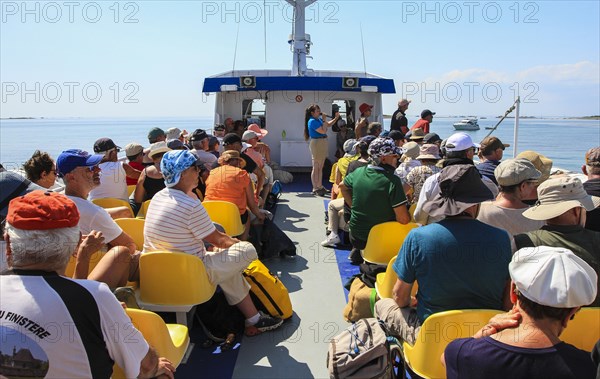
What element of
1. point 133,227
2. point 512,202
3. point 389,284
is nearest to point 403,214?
point 512,202

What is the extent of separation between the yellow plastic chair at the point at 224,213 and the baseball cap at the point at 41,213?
2639mm

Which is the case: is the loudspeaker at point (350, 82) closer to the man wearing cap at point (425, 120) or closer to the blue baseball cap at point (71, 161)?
the man wearing cap at point (425, 120)

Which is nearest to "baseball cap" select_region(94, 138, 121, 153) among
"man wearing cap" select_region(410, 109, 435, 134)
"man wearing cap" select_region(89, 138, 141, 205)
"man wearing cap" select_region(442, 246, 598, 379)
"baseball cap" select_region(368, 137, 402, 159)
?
"man wearing cap" select_region(89, 138, 141, 205)

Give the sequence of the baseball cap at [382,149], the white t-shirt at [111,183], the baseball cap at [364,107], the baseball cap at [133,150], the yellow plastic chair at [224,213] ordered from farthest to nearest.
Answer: the baseball cap at [364,107]
the baseball cap at [133,150]
the white t-shirt at [111,183]
the yellow plastic chair at [224,213]
the baseball cap at [382,149]

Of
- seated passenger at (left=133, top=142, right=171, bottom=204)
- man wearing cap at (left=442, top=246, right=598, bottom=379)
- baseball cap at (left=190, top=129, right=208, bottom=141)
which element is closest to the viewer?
man wearing cap at (left=442, top=246, right=598, bottom=379)

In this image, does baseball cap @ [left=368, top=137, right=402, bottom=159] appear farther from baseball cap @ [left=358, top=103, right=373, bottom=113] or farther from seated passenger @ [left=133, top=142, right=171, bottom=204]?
baseball cap @ [left=358, top=103, right=373, bottom=113]

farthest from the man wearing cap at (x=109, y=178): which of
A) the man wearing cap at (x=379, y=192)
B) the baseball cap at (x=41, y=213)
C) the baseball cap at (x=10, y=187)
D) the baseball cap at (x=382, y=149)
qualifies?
the baseball cap at (x=41, y=213)

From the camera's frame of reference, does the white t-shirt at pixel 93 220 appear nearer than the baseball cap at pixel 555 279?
No

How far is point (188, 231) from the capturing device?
10.6ft

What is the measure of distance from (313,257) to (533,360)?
3937 mm

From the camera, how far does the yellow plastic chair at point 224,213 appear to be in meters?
4.51

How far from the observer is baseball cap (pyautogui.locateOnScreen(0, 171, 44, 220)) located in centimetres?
307

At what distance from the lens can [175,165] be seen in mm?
3273

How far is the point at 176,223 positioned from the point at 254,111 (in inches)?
314
